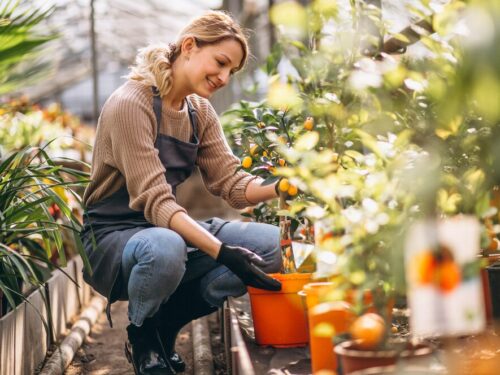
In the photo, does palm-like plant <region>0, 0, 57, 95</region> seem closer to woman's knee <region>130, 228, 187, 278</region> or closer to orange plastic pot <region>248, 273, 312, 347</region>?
woman's knee <region>130, 228, 187, 278</region>

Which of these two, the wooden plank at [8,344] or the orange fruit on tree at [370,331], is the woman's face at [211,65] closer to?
the wooden plank at [8,344]

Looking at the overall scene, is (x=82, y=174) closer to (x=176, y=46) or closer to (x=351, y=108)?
(x=176, y=46)

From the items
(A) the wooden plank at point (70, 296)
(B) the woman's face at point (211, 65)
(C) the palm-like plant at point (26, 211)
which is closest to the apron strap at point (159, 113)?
(B) the woman's face at point (211, 65)

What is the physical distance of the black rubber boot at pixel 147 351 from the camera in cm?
206

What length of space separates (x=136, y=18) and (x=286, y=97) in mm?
13301

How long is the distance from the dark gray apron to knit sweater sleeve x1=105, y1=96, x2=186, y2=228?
0.27 ft

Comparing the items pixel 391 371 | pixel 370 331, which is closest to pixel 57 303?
pixel 370 331

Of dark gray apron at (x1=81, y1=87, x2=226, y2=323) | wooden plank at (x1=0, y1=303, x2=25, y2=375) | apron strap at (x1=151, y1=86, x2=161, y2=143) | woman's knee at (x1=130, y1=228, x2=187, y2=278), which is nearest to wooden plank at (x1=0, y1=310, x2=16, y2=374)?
wooden plank at (x1=0, y1=303, x2=25, y2=375)

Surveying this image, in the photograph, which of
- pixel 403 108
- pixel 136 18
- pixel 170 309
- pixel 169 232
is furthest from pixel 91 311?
pixel 136 18

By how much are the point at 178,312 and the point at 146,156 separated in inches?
19.9

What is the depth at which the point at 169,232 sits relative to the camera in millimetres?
2006

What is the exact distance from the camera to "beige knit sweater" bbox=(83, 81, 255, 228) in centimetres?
209

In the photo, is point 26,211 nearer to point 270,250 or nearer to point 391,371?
point 270,250

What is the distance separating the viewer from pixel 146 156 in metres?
2.12
